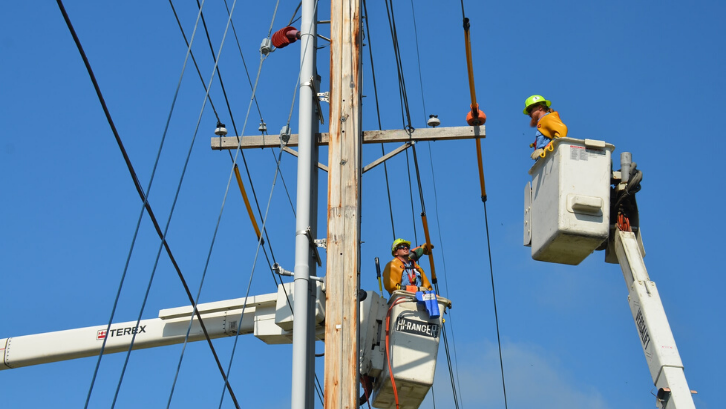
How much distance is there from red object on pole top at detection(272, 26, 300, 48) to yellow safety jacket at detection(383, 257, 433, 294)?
89.4 inches

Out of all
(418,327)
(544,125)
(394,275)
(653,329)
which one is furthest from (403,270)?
(653,329)

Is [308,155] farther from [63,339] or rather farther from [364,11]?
[63,339]

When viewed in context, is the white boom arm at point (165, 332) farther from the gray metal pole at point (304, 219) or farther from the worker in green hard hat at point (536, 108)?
the worker in green hard hat at point (536, 108)

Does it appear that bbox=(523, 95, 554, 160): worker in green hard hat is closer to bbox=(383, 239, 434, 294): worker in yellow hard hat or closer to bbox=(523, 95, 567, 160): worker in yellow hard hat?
bbox=(523, 95, 567, 160): worker in yellow hard hat

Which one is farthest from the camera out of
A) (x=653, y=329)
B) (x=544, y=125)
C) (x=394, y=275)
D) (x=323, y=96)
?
(x=394, y=275)

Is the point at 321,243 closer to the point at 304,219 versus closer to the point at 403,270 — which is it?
the point at 304,219

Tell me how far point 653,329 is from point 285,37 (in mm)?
4572

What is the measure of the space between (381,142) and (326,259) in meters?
1.48

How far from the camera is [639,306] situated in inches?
233

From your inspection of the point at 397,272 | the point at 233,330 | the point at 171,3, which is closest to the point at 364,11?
the point at 171,3

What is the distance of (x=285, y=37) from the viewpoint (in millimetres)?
8805

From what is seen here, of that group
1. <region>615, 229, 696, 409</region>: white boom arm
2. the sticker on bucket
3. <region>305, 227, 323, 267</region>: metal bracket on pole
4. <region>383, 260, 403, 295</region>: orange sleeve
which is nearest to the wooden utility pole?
<region>305, 227, 323, 267</region>: metal bracket on pole

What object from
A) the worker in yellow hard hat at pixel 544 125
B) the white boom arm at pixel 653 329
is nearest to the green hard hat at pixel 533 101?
the worker in yellow hard hat at pixel 544 125

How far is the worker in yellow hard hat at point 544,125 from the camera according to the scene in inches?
277
